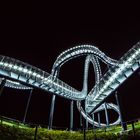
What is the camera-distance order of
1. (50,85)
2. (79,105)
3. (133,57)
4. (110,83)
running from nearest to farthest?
(133,57) < (110,83) < (50,85) < (79,105)

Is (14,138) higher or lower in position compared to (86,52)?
lower

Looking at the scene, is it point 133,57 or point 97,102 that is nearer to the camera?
point 133,57

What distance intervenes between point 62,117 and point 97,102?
86.7ft

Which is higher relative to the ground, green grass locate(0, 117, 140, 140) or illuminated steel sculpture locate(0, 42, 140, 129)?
illuminated steel sculpture locate(0, 42, 140, 129)

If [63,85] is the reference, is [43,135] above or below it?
below

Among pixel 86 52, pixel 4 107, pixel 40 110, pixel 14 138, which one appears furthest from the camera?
pixel 40 110

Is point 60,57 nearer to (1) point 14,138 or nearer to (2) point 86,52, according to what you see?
(2) point 86,52

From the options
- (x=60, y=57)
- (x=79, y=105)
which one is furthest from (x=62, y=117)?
(x=60, y=57)

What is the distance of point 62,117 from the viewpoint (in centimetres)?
5091

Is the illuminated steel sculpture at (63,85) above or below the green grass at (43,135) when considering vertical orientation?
above

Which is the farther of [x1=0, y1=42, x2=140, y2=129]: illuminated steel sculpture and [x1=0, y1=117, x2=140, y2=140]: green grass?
[x1=0, y1=42, x2=140, y2=129]: illuminated steel sculpture

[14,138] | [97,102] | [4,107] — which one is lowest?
[14,138]

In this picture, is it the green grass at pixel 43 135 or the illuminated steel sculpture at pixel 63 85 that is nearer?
the green grass at pixel 43 135

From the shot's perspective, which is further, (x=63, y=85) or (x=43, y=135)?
(x=63, y=85)
